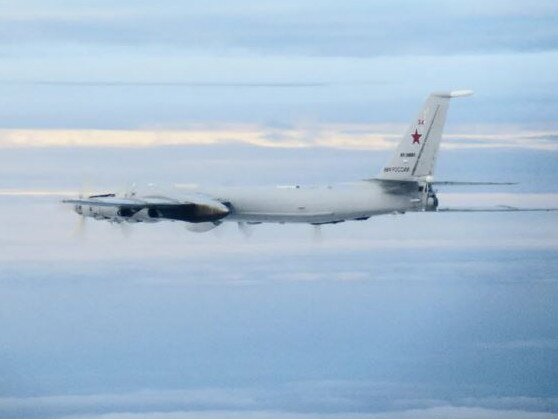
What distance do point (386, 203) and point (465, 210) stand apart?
76.2 inches

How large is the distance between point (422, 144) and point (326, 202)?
2.85 m

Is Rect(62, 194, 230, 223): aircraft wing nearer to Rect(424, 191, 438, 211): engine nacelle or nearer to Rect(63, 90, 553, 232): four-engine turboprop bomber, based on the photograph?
Rect(63, 90, 553, 232): four-engine turboprop bomber

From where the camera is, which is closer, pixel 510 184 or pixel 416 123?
pixel 510 184

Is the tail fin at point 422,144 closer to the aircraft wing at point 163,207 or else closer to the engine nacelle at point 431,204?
the engine nacelle at point 431,204

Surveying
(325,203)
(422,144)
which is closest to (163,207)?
(325,203)

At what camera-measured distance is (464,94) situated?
42.8 meters

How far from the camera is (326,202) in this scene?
4241 centimetres

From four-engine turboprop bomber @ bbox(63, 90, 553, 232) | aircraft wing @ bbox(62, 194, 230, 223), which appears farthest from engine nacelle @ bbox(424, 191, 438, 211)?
aircraft wing @ bbox(62, 194, 230, 223)

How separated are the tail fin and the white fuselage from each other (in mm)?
572

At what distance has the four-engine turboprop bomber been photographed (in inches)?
1671

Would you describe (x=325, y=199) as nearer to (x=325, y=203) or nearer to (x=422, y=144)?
(x=325, y=203)

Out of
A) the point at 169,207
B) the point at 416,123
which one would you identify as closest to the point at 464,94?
the point at 416,123

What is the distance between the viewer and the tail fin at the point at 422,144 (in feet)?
141

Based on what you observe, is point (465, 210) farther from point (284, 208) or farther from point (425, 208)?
point (284, 208)
